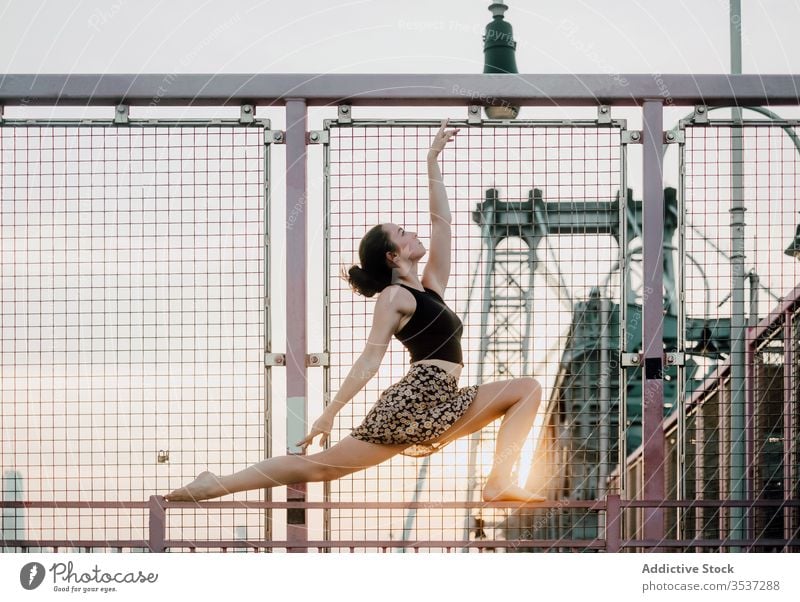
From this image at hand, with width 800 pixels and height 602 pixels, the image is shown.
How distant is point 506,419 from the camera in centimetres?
566

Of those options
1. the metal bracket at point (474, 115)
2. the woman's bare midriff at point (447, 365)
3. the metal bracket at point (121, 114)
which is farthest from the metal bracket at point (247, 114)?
the woman's bare midriff at point (447, 365)

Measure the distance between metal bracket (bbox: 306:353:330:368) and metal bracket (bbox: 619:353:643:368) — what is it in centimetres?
151

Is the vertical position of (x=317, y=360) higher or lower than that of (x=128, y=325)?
lower

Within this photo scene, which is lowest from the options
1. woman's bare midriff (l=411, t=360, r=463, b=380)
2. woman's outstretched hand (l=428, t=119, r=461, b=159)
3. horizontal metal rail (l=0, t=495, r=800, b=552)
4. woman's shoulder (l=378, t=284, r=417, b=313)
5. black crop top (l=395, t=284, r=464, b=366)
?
horizontal metal rail (l=0, t=495, r=800, b=552)

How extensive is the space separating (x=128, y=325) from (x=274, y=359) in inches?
29.2

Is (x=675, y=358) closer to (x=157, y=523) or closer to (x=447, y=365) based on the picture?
(x=447, y=365)

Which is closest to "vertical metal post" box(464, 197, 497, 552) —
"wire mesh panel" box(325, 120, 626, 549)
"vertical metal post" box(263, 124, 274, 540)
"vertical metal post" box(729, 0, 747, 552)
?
"wire mesh panel" box(325, 120, 626, 549)

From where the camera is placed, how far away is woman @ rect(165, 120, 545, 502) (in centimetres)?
549

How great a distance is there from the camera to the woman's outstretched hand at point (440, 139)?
565 cm

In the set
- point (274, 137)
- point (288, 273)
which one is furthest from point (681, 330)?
point (274, 137)

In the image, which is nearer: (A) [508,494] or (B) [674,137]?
(A) [508,494]

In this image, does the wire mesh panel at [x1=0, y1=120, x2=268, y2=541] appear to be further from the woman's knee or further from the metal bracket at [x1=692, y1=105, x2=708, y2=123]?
the metal bracket at [x1=692, y1=105, x2=708, y2=123]
